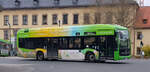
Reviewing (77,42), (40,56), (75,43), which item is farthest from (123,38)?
(40,56)

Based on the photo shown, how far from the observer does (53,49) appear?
91.2 ft

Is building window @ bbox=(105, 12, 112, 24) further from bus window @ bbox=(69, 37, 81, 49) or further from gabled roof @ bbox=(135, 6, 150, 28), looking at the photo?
bus window @ bbox=(69, 37, 81, 49)

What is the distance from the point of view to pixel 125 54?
24.2m

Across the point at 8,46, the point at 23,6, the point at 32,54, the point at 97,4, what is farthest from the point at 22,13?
the point at 32,54

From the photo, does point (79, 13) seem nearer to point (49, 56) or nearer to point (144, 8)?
point (144, 8)

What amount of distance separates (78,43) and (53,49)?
10.3 ft

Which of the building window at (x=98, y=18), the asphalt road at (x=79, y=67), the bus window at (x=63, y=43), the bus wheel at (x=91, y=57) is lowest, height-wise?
the asphalt road at (x=79, y=67)

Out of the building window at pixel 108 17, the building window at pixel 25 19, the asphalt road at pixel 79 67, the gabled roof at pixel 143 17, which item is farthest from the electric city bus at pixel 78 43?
the building window at pixel 25 19

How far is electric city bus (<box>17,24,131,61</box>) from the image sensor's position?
2406 cm

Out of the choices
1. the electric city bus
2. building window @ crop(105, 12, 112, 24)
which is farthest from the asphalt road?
building window @ crop(105, 12, 112, 24)

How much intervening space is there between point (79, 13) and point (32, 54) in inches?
1121

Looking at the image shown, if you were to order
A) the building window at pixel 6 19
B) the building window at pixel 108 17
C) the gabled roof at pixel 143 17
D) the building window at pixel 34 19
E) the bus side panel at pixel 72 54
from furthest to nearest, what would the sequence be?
the building window at pixel 6 19, the building window at pixel 34 19, the gabled roof at pixel 143 17, the building window at pixel 108 17, the bus side panel at pixel 72 54

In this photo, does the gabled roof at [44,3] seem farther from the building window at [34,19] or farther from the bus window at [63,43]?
the bus window at [63,43]

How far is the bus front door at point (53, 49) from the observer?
2755cm
